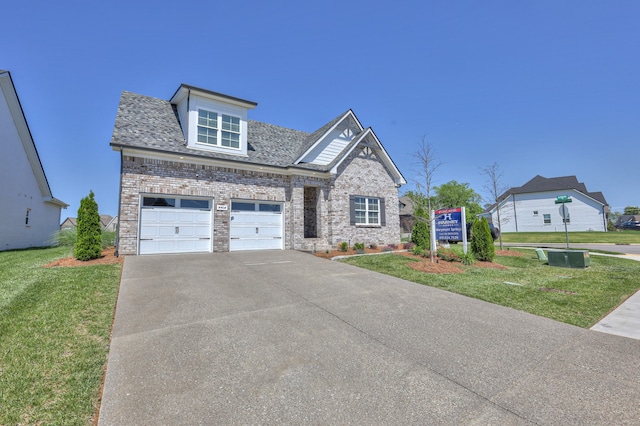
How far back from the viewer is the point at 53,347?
11.2ft

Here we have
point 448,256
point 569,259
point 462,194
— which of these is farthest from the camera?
point 462,194

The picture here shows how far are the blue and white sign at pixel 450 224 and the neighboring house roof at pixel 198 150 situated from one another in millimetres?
5690

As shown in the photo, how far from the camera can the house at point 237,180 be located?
10852 millimetres

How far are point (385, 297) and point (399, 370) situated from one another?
2939 mm

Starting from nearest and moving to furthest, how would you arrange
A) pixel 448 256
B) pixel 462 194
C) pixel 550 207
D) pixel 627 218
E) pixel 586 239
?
pixel 448 256 → pixel 586 239 → pixel 550 207 → pixel 462 194 → pixel 627 218

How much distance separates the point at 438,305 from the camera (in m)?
5.58

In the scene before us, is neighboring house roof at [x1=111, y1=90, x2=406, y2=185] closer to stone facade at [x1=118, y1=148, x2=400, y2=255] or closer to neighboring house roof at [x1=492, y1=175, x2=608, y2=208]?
stone facade at [x1=118, y1=148, x2=400, y2=255]

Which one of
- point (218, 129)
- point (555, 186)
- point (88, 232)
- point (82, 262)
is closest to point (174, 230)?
point (88, 232)

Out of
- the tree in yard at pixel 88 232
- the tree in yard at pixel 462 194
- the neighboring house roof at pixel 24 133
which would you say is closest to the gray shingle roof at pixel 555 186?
the tree in yard at pixel 462 194

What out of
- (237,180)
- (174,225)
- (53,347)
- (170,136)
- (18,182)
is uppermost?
(170,136)

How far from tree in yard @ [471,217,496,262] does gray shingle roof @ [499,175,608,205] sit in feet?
105

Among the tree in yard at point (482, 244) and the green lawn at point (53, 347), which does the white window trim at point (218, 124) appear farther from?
the tree in yard at point (482, 244)

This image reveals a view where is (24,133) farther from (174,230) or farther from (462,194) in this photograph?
(462,194)

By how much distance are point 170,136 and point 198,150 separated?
54.1 inches
